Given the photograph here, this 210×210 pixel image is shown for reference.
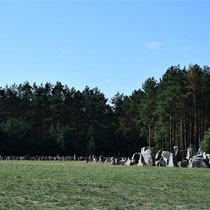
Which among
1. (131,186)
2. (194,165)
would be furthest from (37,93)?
(131,186)

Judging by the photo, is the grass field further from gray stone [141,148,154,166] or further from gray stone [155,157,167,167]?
gray stone [141,148,154,166]

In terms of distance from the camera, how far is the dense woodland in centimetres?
5022

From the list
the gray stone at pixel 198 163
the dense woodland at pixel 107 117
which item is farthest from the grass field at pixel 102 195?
the dense woodland at pixel 107 117

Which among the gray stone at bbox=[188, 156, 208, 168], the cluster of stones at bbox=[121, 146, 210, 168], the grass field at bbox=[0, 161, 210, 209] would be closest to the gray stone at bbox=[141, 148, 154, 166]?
the cluster of stones at bbox=[121, 146, 210, 168]

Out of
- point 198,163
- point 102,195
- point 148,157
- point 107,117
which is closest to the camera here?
point 102,195

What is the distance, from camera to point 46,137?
6012 centimetres

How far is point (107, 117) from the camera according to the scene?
74.7 m

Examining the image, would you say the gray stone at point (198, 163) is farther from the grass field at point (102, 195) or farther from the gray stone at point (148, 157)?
the grass field at point (102, 195)

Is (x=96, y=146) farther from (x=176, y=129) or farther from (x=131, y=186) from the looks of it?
(x=131, y=186)

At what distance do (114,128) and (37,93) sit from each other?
16767 mm

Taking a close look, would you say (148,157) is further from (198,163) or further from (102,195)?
(102,195)

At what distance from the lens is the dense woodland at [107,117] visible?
50219mm

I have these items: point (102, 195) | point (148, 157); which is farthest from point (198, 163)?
point (102, 195)

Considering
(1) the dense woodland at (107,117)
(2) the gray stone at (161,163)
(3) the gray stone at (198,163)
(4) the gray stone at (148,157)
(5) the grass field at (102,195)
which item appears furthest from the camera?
(1) the dense woodland at (107,117)
